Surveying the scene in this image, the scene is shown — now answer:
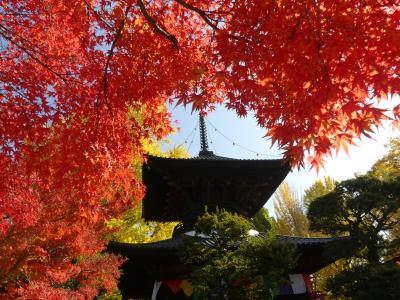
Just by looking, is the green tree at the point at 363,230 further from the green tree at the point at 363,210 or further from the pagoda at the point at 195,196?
the pagoda at the point at 195,196

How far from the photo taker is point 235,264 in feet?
18.3

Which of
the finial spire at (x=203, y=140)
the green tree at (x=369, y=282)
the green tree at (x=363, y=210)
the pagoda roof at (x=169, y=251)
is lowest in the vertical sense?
the green tree at (x=369, y=282)

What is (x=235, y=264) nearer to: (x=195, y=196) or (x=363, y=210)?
(x=195, y=196)

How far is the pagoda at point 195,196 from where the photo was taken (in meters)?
7.61

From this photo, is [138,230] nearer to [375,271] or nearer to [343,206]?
[343,206]

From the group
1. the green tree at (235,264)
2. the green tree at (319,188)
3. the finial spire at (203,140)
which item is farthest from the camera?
the green tree at (319,188)

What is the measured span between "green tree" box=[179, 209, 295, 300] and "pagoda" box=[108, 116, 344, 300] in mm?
1574

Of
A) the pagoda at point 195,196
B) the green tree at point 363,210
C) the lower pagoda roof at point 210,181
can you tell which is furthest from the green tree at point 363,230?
the lower pagoda roof at point 210,181

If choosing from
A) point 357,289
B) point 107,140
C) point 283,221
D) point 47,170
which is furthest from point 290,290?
point 283,221

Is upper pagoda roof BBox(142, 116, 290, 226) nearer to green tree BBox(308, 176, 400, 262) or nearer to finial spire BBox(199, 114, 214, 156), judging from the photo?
finial spire BBox(199, 114, 214, 156)

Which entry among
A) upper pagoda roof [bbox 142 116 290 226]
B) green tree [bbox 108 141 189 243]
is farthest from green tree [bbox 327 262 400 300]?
green tree [bbox 108 141 189 243]

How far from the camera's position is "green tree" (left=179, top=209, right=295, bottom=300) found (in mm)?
5453

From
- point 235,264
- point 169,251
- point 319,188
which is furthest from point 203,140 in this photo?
point 319,188

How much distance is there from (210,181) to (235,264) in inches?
112
